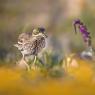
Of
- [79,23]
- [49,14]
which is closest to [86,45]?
[79,23]

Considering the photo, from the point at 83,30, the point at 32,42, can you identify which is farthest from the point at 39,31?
the point at 83,30

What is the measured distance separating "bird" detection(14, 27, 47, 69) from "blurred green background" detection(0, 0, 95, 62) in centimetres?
2

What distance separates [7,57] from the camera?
1267 mm

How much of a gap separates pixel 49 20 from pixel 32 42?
0.11 metres

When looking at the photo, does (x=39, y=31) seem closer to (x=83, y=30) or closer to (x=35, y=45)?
(x=35, y=45)

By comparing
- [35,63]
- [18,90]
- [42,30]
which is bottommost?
[18,90]

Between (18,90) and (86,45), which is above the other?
(86,45)

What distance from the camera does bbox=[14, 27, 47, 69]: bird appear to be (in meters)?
1.27

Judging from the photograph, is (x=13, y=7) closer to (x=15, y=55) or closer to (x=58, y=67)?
(x=15, y=55)

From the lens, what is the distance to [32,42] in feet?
4.22

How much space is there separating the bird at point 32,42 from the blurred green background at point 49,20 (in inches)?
0.7

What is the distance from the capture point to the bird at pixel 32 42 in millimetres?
1274

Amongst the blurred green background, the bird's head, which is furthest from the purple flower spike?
the bird's head

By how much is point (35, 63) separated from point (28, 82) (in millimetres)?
81
